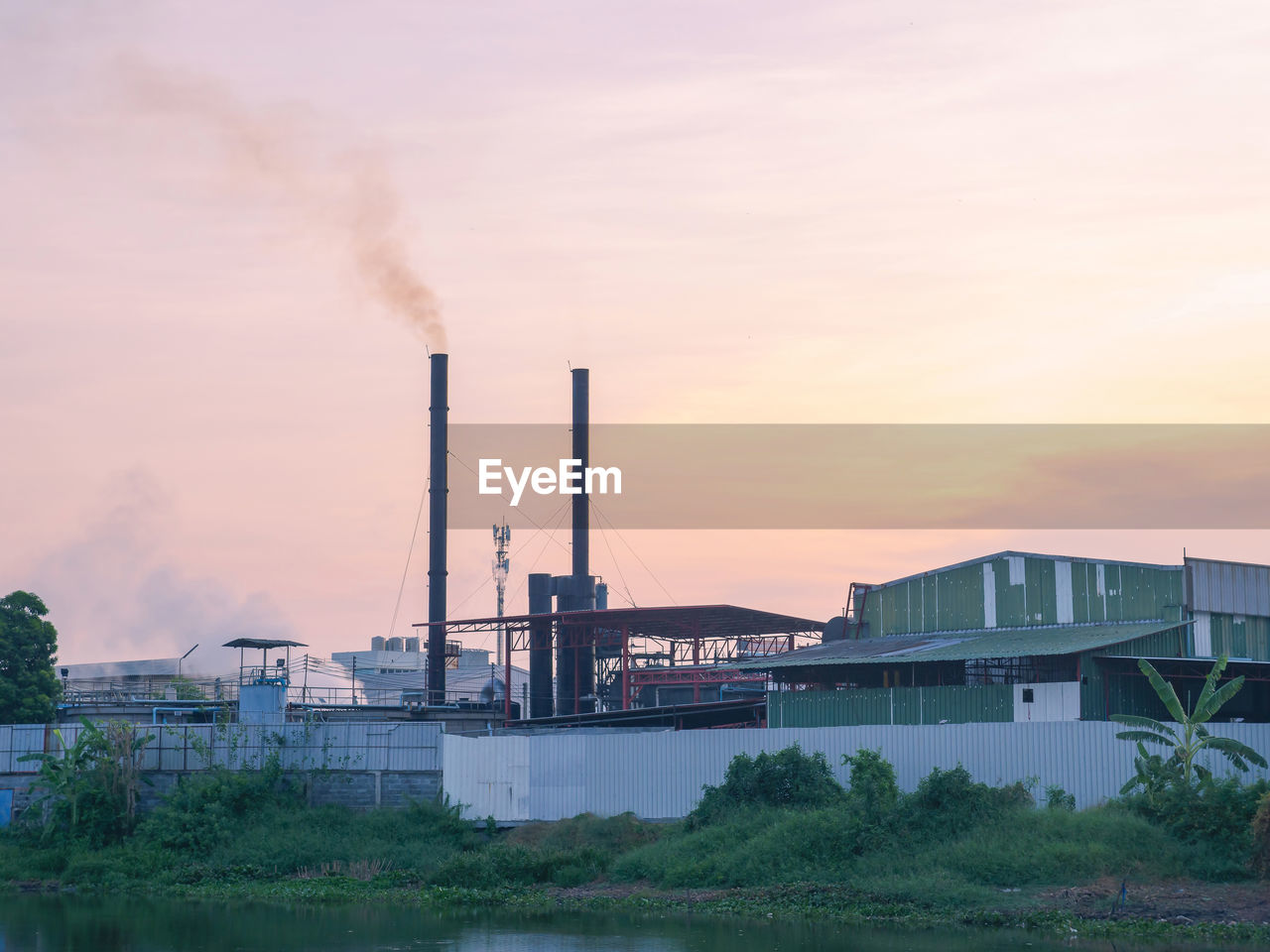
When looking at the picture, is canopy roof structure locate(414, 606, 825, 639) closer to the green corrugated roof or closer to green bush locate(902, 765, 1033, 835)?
the green corrugated roof

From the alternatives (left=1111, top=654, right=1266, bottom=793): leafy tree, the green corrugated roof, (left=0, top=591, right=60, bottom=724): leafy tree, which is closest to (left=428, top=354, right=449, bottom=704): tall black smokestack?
(left=0, top=591, right=60, bottom=724): leafy tree

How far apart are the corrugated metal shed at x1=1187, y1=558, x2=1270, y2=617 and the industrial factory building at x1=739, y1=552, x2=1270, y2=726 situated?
0.04m

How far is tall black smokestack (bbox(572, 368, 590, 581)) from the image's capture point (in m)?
71.4

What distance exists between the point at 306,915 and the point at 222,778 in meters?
9.17

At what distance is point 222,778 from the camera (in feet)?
132

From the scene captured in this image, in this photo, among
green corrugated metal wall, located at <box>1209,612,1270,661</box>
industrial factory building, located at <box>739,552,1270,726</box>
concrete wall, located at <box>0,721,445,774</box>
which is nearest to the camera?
industrial factory building, located at <box>739,552,1270,726</box>

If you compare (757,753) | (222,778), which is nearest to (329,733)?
(222,778)

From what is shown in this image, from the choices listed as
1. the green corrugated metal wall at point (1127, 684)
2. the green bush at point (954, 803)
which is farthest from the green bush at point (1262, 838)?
the green corrugated metal wall at point (1127, 684)

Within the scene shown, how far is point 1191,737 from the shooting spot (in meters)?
33.5

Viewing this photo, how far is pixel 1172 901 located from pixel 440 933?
47.9 ft

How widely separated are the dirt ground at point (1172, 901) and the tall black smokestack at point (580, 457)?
144ft

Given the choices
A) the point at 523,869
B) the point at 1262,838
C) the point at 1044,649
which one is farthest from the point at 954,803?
the point at 523,869

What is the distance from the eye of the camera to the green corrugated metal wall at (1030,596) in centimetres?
4222

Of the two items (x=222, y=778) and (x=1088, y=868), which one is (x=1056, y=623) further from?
(x=222, y=778)
